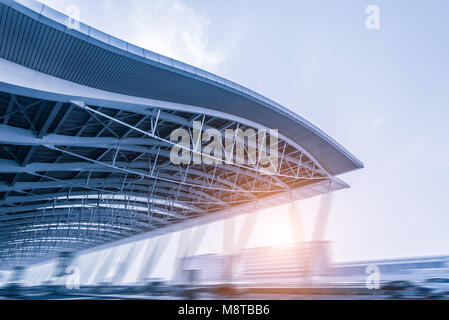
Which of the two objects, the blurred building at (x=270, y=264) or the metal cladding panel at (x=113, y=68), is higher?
the metal cladding panel at (x=113, y=68)

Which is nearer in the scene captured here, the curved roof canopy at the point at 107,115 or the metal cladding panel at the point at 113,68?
the metal cladding panel at the point at 113,68

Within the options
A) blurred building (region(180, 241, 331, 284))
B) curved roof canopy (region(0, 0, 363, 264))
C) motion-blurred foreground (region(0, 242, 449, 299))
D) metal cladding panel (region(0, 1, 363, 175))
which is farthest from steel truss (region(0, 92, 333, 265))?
motion-blurred foreground (region(0, 242, 449, 299))

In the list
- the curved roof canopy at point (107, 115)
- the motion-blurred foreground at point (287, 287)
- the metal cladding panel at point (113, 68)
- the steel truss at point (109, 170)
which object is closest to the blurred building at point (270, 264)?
the motion-blurred foreground at point (287, 287)

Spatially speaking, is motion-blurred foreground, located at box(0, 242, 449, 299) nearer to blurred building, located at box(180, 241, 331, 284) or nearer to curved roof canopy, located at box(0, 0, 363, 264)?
blurred building, located at box(180, 241, 331, 284)

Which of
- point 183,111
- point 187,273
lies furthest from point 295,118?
point 187,273

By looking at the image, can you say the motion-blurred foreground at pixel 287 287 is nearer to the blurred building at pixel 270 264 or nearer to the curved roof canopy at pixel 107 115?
the blurred building at pixel 270 264

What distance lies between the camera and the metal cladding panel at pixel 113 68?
36.7ft

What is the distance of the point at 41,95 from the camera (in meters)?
12.8

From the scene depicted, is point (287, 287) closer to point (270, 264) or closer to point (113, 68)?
point (113, 68)

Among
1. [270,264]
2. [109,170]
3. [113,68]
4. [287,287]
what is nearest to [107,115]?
[113,68]

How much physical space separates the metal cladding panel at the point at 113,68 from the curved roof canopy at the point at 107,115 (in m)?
0.05

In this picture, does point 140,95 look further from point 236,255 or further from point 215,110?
point 236,255

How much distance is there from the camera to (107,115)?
16.9 metres
